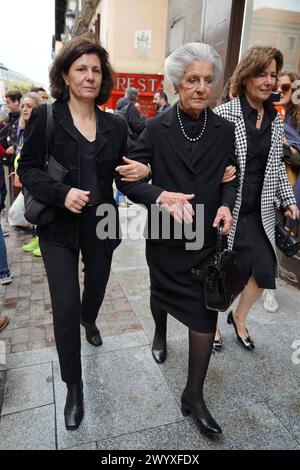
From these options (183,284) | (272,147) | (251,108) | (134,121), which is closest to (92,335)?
(183,284)

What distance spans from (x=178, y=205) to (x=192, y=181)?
26 centimetres

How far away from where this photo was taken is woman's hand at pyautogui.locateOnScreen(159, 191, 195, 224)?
188 cm

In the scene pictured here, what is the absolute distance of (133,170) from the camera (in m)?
2.06

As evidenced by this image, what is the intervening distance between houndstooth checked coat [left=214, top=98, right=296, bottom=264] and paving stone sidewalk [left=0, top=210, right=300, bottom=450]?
91 centimetres

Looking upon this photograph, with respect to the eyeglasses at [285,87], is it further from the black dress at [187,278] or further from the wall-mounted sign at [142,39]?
the wall-mounted sign at [142,39]

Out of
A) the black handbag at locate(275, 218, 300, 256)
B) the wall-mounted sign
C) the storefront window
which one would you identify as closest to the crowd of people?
the black handbag at locate(275, 218, 300, 256)

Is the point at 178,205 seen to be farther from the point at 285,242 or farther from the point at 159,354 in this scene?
the point at 159,354

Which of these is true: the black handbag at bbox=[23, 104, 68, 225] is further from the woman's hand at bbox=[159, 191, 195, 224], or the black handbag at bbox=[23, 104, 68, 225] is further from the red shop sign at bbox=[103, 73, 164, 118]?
the red shop sign at bbox=[103, 73, 164, 118]

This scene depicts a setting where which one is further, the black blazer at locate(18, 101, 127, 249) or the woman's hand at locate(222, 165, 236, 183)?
the woman's hand at locate(222, 165, 236, 183)

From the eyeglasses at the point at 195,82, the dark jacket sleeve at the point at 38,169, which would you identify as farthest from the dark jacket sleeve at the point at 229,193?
the dark jacket sleeve at the point at 38,169

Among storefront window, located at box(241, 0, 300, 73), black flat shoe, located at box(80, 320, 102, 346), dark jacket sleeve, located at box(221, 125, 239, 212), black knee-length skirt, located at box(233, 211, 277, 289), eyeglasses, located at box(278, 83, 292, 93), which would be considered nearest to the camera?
dark jacket sleeve, located at box(221, 125, 239, 212)

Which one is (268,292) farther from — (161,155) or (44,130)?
(44,130)

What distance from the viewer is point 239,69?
2.51 meters
